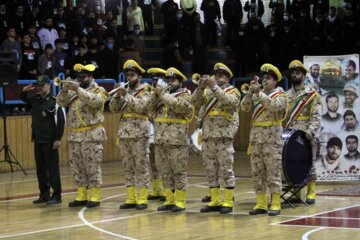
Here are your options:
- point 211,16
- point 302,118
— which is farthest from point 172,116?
point 211,16

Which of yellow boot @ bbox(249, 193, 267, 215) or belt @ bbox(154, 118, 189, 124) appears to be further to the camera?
belt @ bbox(154, 118, 189, 124)

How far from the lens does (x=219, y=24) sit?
100.0 feet

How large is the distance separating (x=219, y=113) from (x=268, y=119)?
81 cm

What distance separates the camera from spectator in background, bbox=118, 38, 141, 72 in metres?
25.6

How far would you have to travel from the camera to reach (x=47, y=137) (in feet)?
52.7

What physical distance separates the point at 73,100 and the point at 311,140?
4.08 metres

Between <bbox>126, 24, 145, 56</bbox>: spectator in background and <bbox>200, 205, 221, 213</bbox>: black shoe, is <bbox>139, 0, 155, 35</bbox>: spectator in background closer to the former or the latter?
<bbox>126, 24, 145, 56</bbox>: spectator in background

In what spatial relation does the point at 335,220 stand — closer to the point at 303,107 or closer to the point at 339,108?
the point at 303,107

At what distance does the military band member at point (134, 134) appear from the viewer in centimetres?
1505

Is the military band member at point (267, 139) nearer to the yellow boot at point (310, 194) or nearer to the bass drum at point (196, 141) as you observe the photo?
the yellow boot at point (310, 194)

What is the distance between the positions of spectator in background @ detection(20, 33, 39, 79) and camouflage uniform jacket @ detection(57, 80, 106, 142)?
8254 mm

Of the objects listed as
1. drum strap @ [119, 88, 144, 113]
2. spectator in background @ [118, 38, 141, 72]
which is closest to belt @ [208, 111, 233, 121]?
drum strap @ [119, 88, 144, 113]

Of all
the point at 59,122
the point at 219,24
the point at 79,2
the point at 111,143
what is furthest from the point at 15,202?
the point at 219,24

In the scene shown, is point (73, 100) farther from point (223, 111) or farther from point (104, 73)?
point (104, 73)
